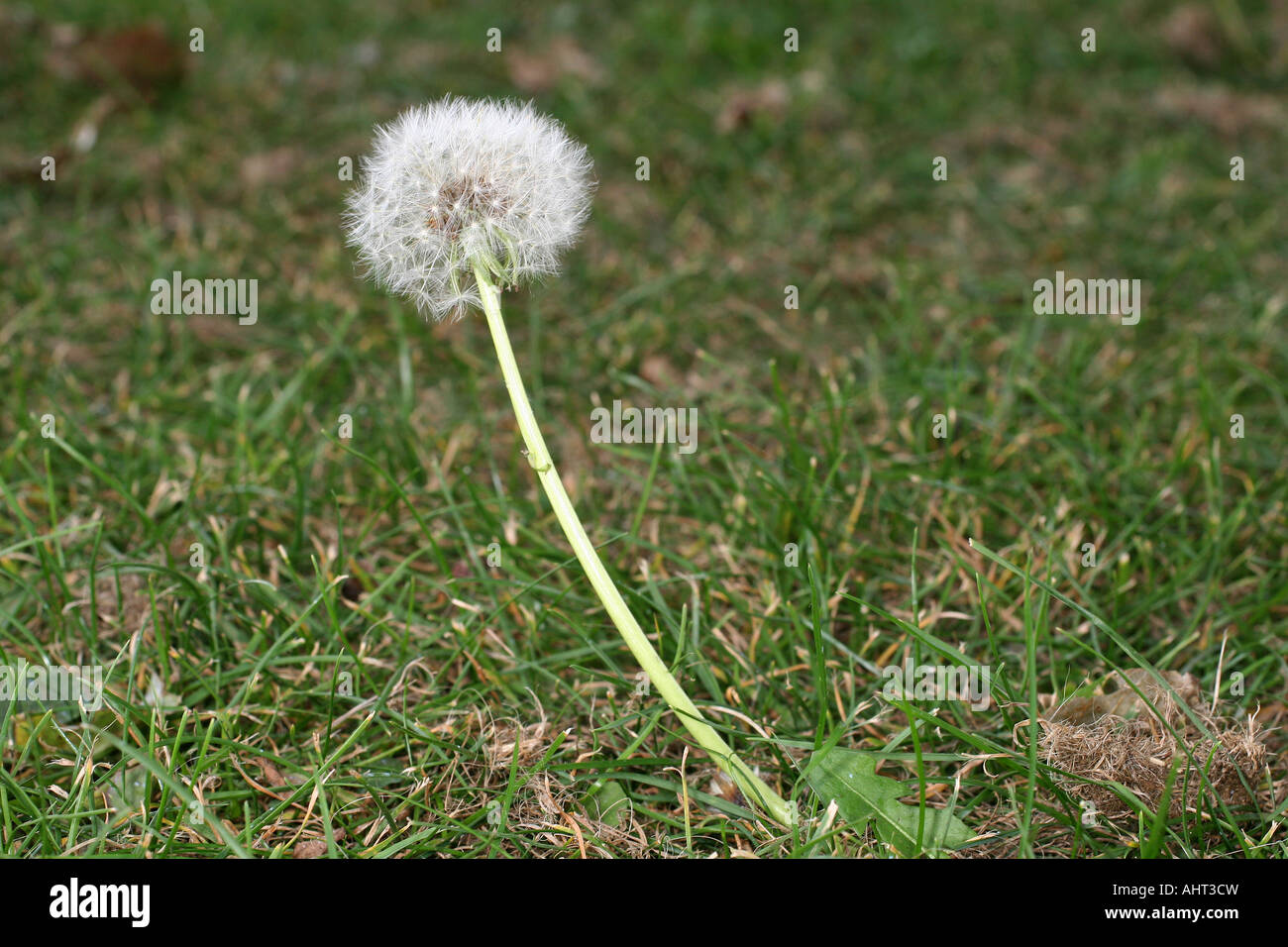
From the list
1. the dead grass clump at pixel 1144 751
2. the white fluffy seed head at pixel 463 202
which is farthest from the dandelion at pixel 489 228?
the dead grass clump at pixel 1144 751

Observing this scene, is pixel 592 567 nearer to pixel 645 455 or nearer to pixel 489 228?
pixel 489 228

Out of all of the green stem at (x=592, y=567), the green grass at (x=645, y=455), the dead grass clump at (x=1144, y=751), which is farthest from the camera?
the green grass at (x=645, y=455)

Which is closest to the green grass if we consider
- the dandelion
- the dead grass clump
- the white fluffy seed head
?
the dead grass clump

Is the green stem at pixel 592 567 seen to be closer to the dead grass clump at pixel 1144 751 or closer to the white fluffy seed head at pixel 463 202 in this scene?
the white fluffy seed head at pixel 463 202

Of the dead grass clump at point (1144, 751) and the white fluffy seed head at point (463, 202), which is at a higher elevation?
the white fluffy seed head at point (463, 202)

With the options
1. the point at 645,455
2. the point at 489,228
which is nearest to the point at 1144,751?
the point at 645,455

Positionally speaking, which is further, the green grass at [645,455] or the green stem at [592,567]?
the green grass at [645,455]
